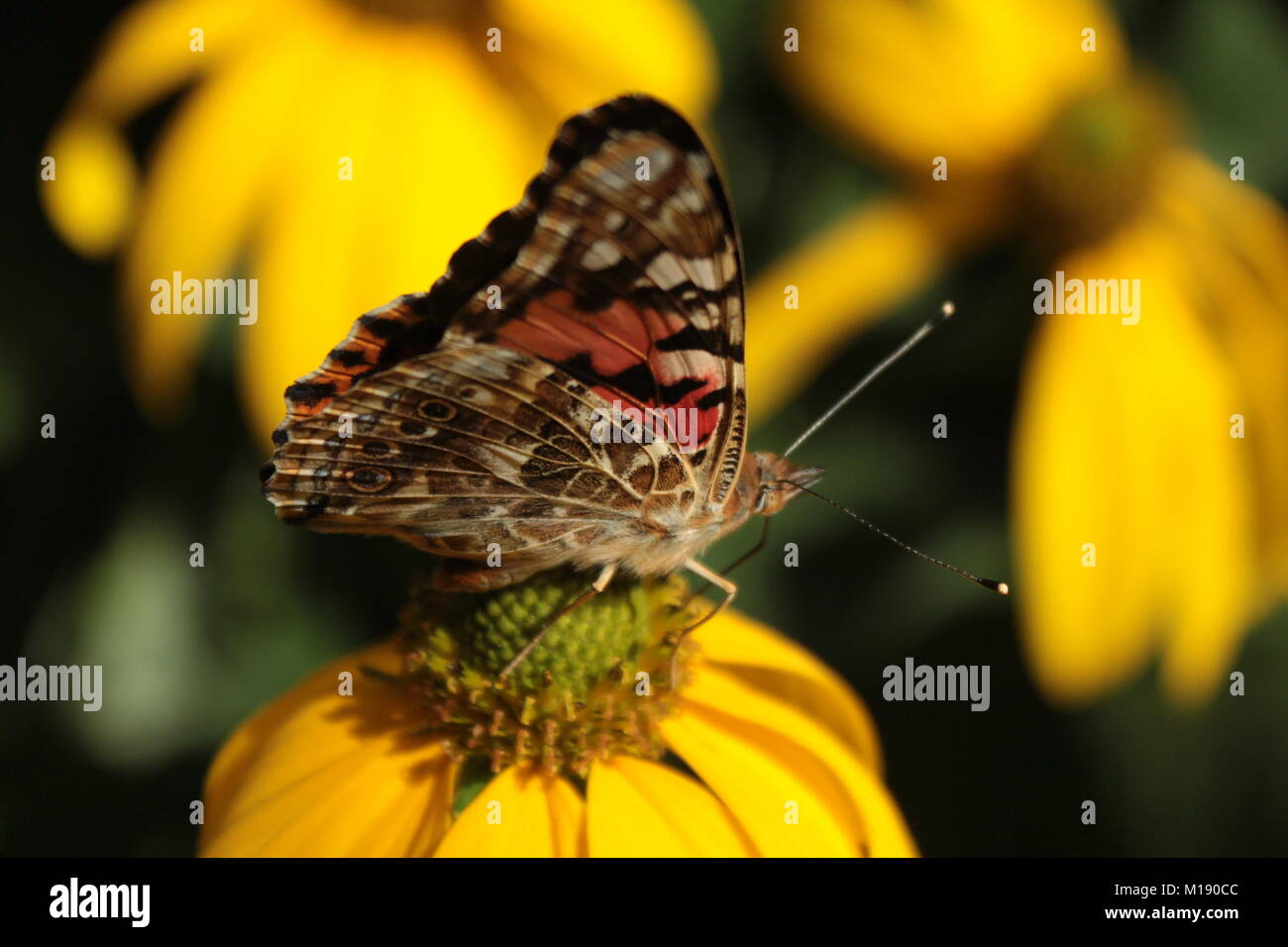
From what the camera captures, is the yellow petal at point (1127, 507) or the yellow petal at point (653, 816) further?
the yellow petal at point (1127, 507)

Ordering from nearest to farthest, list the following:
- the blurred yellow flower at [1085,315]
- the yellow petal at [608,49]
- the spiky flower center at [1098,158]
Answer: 1. the yellow petal at [608,49]
2. the blurred yellow flower at [1085,315]
3. the spiky flower center at [1098,158]

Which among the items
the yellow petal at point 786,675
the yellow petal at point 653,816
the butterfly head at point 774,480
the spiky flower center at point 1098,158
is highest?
the spiky flower center at point 1098,158

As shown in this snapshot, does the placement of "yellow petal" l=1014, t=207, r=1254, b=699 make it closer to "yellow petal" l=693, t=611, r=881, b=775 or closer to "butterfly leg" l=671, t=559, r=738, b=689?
"yellow petal" l=693, t=611, r=881, b=775

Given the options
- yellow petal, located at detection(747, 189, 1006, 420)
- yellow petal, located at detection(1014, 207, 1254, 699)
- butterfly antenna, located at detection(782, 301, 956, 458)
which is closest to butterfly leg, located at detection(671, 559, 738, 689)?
butterfly antenna, located at detection(782, 301, 956, 458)

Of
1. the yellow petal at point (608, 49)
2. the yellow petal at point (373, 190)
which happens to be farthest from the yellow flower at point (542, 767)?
the yellow petal at point (608, 49)

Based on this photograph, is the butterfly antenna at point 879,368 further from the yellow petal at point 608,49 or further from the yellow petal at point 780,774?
the yellow petal at point 608,49

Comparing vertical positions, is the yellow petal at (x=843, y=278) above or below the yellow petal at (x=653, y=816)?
above

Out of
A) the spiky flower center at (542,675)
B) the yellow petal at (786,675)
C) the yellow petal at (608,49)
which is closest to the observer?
the spiky flower center at (542,675)

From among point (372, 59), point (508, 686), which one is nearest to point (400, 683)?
point (508, 686)
